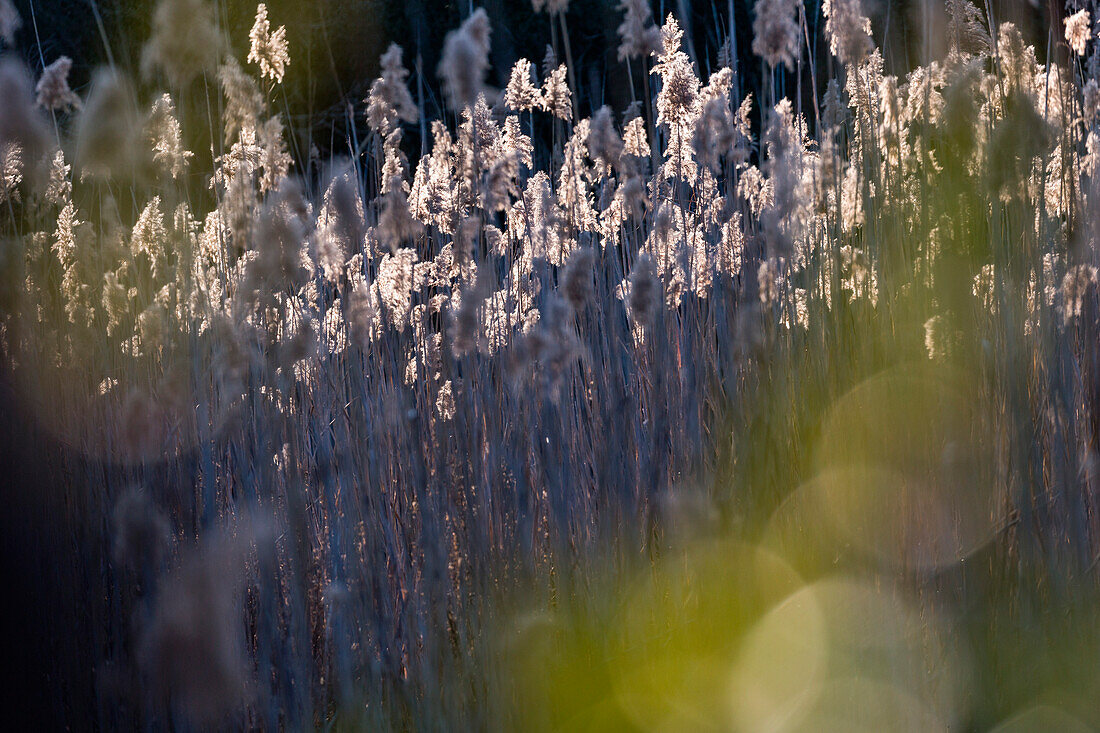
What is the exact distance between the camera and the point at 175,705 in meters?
1.29

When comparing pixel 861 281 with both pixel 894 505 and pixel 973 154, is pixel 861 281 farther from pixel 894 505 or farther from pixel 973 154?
pixel 894 505

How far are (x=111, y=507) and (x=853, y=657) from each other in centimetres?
130

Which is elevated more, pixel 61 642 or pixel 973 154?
pixel 973 154

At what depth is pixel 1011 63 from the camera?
160cm

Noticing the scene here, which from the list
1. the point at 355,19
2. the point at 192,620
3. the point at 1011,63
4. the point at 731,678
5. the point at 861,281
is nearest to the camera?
the point at 192,620

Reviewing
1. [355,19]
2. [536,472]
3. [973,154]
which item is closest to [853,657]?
[536,472]

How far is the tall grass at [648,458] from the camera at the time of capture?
142 cm

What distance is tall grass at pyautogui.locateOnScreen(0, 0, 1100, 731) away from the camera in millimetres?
1419

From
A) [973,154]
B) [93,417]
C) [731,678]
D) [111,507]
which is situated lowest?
[731,678]

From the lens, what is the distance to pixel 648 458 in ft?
5.21

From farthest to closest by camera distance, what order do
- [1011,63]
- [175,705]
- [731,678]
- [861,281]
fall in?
[861,281] < [1011,63] < [731,678] < [175,705]

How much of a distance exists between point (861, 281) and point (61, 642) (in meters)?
1.57

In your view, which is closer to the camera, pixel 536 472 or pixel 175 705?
pixel 175 705

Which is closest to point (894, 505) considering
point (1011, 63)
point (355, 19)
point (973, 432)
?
point (973, 432)
